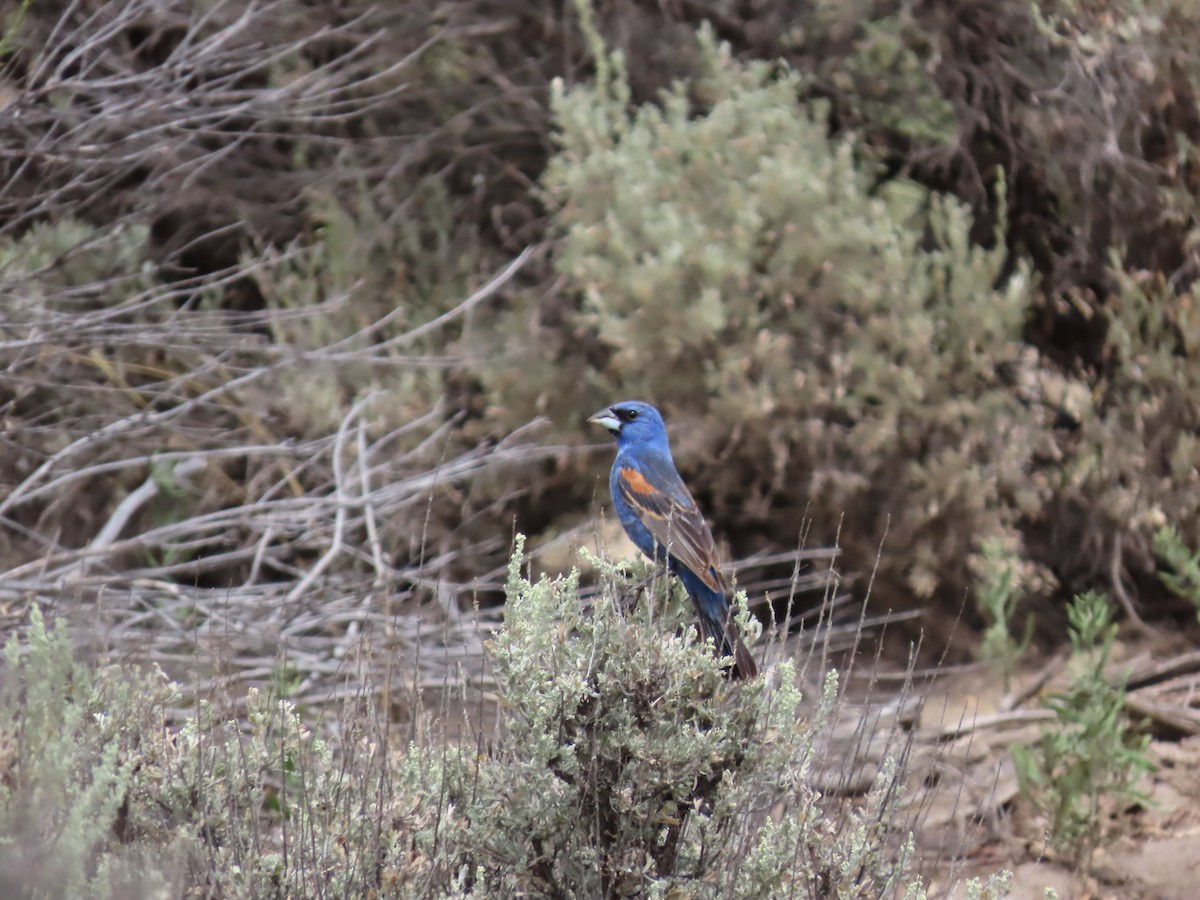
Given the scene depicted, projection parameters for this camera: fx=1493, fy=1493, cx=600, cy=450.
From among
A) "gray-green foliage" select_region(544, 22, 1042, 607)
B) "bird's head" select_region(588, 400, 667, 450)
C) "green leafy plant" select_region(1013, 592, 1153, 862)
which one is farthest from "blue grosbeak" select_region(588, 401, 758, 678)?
"gray-green foliage" select_region(544, 22, 1042, 607)

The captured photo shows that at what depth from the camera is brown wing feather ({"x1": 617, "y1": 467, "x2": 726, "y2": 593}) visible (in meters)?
4.12

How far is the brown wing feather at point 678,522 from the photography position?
4.12 metres

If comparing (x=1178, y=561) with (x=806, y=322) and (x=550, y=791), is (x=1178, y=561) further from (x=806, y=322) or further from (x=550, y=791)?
(x=550, y=791)

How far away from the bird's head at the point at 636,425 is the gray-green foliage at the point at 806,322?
52.3 inches

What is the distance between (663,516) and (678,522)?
195mm

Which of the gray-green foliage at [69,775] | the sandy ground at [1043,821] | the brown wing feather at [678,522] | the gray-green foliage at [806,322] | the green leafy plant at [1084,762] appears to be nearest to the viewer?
the gray-green foliage at [69,775]

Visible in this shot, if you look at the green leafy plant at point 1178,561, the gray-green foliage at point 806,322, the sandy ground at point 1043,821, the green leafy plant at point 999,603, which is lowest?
the sandy ground at point 1043,821

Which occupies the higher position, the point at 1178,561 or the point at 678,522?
the point at 678,522

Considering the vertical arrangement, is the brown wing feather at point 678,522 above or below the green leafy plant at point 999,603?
above

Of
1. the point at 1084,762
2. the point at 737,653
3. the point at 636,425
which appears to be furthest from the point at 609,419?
the point at 1084,762

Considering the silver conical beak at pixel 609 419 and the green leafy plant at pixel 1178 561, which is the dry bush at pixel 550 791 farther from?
the green leafy plant at pixel 1178 561

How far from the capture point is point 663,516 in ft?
14.7

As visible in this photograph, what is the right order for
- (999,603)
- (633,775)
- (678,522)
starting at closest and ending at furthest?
(633,775), (678,522), (999,603)

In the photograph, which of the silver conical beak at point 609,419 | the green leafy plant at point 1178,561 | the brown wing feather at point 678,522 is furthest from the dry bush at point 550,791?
the green leafy plant at point 1178,561
